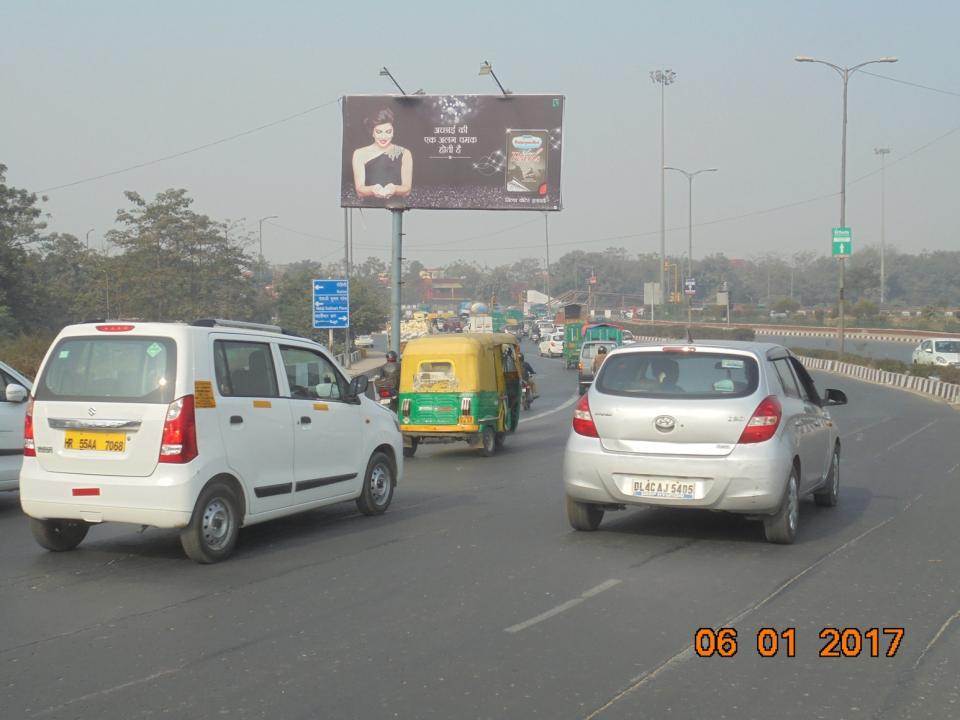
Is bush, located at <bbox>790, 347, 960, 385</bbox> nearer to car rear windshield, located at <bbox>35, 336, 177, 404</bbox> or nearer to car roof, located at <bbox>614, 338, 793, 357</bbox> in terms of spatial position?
car roof, located at <bbox>614, 338, 793, 357</bbox>

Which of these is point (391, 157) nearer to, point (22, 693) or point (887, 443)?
point (887, 443)

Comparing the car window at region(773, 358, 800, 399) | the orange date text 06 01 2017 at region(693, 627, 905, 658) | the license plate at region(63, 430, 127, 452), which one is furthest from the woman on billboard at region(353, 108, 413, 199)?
the orange date text 06 01 2017 at region(693, 627, 905, 658)

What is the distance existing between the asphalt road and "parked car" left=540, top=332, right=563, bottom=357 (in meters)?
54.2

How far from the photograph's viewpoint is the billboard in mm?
28375

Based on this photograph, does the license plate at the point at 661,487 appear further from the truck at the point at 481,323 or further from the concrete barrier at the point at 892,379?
the truck at the point at 481,323


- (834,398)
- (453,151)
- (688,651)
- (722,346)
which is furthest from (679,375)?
(453,151)

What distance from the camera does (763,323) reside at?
9731cm

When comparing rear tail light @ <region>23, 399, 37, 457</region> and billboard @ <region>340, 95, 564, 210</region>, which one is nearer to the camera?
rear tail light @ <region>23, 399, 37, 457</region>

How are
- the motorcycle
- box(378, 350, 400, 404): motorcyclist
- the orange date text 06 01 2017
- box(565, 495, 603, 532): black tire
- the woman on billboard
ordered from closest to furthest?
the orange date text 06 01 2017 → box(565, 495, 603, 532): black tire → the motorcycle → box(378, 350, 400, 404): motorcyclist → the woman on billboard

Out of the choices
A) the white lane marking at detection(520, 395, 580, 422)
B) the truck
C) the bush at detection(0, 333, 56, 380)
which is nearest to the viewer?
the bush at detection(0, 333, 56, 380)

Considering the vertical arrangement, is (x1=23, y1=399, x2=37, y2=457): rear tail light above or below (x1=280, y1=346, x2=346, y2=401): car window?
below

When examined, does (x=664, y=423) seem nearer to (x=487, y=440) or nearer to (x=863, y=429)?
(x=487, y=440)

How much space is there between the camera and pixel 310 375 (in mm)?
9570

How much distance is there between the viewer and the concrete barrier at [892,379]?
3231 cm
